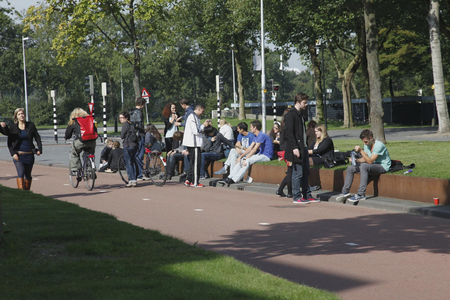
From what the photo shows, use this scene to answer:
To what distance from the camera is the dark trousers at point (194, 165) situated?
13.2 m

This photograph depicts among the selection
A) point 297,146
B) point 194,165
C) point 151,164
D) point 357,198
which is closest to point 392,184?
point 357,198

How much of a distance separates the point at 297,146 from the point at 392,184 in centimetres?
181

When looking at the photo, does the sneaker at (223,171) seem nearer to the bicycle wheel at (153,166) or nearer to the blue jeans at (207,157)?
the blue jeans at (207,157)

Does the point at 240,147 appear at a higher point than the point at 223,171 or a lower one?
higher

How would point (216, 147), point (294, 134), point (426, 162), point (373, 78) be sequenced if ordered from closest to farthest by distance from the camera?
point (294, 134) → point (426, 162) → point (216, 147) → point (373, 78)

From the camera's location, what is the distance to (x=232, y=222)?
8391 millimetres

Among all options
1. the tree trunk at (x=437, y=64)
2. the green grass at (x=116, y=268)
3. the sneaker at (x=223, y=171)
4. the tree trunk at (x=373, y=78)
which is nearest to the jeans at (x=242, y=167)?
the sneaker at (x=223, y=171)

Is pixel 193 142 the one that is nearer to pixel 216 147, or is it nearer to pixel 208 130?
pixel 208 130

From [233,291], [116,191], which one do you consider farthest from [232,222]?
[116,191]

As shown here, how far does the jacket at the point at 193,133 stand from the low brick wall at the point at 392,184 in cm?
183

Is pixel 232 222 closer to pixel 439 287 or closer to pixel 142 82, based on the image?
pixel 439 287

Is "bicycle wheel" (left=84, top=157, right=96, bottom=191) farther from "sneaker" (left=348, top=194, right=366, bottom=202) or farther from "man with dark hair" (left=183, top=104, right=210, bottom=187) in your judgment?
"sneaker" (left=348, top=194, right=366, bottom=202)

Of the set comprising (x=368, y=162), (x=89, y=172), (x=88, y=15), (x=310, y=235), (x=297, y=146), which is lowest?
(x=310, y=235)

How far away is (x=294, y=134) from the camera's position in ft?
34.1
